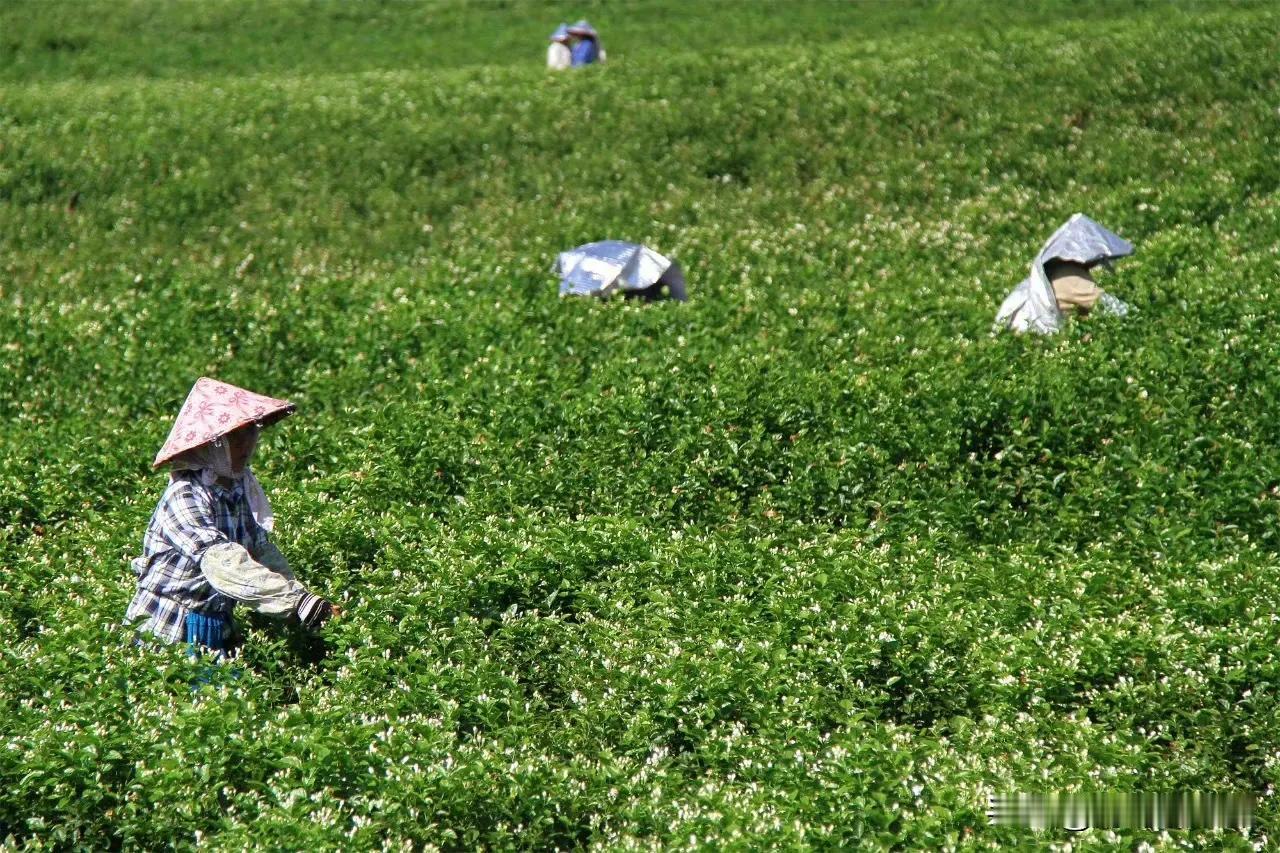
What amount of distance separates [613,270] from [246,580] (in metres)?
9.31

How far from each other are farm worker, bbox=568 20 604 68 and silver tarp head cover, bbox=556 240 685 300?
1264cm

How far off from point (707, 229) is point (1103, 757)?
41.9 feet

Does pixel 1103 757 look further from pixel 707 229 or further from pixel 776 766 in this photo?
pixel 707 229

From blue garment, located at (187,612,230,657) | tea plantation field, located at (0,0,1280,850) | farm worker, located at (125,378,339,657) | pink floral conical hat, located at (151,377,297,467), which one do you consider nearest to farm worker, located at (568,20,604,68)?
tea plantation field, located at (0,0,1280,850)

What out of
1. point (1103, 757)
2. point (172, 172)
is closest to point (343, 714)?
point (1103, 757)

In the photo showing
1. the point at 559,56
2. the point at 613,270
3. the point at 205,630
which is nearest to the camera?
the point at 205,630

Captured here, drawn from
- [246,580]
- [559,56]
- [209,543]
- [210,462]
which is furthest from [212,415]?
[559,56]

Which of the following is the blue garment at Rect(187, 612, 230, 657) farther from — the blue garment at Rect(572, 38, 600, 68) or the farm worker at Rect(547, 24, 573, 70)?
the blue garment at Rect(572, 38, 600, 68)

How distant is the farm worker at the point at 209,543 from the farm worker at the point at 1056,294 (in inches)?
351

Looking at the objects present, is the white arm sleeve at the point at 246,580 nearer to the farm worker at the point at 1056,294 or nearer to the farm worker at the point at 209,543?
the farm worker at the point at 209,543

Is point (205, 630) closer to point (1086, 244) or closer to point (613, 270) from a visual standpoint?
point (613, 270)

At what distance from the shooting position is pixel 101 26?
35.6m

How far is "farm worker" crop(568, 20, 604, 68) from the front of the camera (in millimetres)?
28109

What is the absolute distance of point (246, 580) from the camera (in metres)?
7.51
